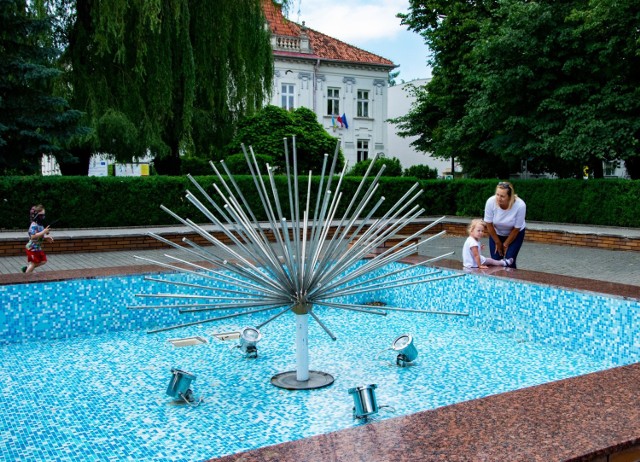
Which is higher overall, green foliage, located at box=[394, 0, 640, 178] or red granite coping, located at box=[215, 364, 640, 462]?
green foliage, located at box=[394, 0, 640, 178]

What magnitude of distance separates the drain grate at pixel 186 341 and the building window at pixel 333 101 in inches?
1273

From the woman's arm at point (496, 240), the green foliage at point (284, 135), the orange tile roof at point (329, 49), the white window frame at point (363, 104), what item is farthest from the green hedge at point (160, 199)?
the orange tile roof at point (329, 49)

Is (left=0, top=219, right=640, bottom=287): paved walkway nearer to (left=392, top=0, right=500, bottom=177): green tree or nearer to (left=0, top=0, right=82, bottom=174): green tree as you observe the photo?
(left=0, top=0, right=82, bottom=174): green tree

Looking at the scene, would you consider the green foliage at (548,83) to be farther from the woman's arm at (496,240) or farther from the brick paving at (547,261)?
the woman's arm at (496,240)

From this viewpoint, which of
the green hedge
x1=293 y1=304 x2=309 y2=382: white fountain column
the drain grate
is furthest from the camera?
the green hedge

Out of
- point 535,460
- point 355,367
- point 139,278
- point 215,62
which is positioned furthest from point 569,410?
point 215,62

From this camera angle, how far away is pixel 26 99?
14836mm

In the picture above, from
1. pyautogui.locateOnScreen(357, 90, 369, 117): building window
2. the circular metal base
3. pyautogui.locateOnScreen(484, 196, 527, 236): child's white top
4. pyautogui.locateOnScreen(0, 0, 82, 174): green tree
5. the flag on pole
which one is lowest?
the circular metal base

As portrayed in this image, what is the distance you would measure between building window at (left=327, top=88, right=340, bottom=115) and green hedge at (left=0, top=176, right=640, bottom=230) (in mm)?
17297

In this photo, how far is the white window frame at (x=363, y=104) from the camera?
129 feet

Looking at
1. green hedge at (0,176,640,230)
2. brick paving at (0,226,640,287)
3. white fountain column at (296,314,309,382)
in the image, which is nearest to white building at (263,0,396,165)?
green hedge at (0,176,640,230)

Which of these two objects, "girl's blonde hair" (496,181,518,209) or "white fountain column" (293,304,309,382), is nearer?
"white fountain column" (293,304,309,382)

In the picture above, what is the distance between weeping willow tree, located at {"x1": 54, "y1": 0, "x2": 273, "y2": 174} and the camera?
639 inches

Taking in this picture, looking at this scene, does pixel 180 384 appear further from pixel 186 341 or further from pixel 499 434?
pixel 499 434
